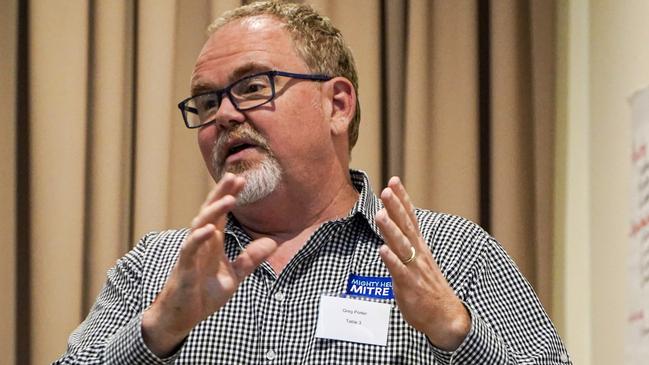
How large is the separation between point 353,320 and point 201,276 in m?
0.34

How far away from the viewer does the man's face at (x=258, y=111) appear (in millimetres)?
1842

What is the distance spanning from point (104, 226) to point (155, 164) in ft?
0.71

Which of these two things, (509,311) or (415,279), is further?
(509,311)

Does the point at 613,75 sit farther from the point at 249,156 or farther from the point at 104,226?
the point at 104,226

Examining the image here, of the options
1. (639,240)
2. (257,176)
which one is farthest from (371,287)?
(639,240)

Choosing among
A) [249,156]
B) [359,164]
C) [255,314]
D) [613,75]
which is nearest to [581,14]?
[613,75]

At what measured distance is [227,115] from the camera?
184 centimetres

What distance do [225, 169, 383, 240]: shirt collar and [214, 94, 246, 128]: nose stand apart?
0.23 metres

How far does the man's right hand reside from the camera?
4.81 ft

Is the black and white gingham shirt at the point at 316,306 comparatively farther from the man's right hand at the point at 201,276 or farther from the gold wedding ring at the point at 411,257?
the gold wedding ring at the point at 411,257

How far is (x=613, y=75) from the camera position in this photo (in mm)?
2334

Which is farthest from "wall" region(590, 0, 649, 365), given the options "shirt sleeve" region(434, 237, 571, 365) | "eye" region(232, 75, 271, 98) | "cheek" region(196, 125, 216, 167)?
"cheek" region(196, 125, 216, 167)

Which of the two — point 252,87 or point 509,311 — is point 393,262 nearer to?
point 509,311

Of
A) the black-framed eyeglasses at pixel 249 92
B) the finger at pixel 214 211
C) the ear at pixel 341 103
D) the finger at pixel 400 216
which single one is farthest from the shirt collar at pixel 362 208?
the finger at pixel 214 211
